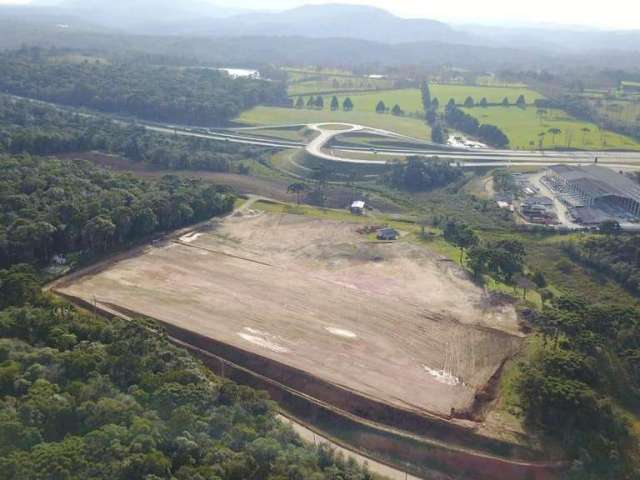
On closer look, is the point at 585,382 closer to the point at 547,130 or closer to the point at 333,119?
the point at 547,130

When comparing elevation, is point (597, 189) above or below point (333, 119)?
below

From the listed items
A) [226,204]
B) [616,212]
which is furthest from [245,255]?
[616,212]

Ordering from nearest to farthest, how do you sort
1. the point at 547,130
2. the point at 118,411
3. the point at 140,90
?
the point at 118,411
the point at 547,130
the point at 140,90

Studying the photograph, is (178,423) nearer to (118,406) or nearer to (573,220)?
(118,406)

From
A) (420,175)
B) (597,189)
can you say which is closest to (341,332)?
(597,189)

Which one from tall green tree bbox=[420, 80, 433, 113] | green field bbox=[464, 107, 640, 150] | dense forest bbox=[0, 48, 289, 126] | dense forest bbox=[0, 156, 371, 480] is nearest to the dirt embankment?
dense forest bbox=[0, 156, 371, 480]

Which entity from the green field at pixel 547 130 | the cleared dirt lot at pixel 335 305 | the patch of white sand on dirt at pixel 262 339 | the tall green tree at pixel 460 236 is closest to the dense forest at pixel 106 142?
the cleared dirt lot at pixel 335 305

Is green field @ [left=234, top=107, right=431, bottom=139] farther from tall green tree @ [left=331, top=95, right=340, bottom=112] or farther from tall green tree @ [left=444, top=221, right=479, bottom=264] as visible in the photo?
tall green tree @ [left=444, top=221, right=479, bottom=264]

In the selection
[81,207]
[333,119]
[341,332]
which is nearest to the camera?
[341,332]
